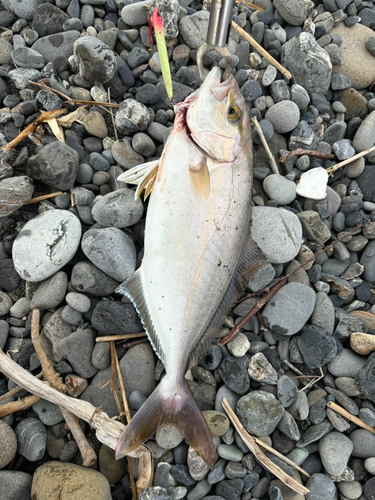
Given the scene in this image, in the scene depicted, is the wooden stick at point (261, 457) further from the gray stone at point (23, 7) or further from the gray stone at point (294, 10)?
the gray stone at point (23, 7)

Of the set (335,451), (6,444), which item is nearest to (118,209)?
(6,444)

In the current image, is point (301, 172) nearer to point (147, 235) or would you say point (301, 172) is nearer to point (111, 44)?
point (147, 235)

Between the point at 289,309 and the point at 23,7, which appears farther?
the point at 23,7

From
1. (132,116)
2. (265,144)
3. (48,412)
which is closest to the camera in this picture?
(48,412)

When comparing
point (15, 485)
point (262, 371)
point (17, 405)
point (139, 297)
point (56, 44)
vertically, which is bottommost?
point (15, 485)

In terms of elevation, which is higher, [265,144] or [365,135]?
[365,135]

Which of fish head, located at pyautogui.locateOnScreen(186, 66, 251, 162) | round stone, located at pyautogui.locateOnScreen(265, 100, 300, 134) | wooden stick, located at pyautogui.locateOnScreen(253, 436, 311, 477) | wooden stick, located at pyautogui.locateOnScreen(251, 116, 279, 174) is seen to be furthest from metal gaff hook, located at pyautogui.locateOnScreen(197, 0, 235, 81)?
wooden stick, located at pyautogui.locateOnScreen(253, 436, 311, 477)

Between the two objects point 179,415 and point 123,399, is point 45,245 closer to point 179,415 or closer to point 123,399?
point 123,399

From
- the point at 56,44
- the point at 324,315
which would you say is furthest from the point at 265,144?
the point at 56,44

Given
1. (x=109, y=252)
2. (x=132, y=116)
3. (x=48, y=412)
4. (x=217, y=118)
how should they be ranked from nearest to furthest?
(x=217, y=118), (x=48, y=412), (x=109, y=252), (x=132, y=116)
